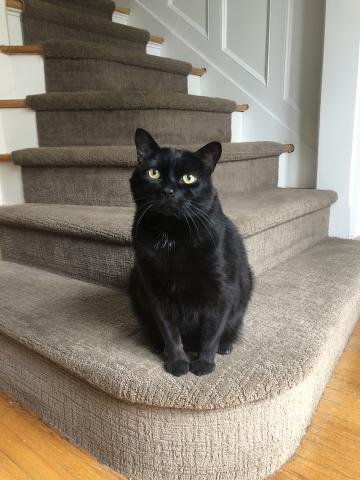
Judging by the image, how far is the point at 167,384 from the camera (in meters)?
0.71

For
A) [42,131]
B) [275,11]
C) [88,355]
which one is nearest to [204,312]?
[88,355]

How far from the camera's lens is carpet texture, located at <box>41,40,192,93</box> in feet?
5.32

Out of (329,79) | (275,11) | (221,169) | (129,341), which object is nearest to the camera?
(129,341)

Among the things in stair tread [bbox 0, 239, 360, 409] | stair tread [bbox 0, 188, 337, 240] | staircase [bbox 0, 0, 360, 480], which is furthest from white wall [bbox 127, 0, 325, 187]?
stair tread [bbox 0, 239, 360, 409]

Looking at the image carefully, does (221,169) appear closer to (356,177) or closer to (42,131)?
(356,177)

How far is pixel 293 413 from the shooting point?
77 centimetres

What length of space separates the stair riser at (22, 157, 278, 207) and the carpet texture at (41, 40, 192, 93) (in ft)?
1.48

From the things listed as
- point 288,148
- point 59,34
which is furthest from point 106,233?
point 59,34

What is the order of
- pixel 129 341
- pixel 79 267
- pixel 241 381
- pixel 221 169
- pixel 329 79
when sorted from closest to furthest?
pixel 241 381, pixel 129 341, pixel 79 267, pixel 221 169, pixel 329 79

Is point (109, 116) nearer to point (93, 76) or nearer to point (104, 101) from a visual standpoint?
point (104, 101)

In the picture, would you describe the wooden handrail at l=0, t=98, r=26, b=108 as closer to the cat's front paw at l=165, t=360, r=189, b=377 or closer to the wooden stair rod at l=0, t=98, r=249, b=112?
the wooden stair rod at l=0, t=98, r=249, b=112

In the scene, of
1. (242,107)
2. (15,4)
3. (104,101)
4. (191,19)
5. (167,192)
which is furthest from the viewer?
(191,19)

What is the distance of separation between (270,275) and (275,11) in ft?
4.17

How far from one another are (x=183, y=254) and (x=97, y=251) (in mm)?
506
